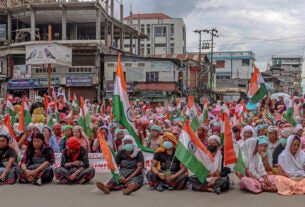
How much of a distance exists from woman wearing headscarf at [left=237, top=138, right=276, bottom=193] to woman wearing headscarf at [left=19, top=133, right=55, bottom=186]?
3.59m

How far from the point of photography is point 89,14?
143 feet

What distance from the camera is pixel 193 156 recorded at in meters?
7.52

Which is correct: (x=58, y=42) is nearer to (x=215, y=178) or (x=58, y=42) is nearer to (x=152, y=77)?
(x=152, y=77)

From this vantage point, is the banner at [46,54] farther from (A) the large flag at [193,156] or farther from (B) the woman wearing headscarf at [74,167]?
(A) the large flag at [193,156]

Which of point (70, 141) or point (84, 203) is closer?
point (84, 203)

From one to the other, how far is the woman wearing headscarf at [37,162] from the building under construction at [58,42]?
29648mm

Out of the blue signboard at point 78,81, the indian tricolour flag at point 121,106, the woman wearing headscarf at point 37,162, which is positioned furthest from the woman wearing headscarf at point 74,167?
the blue signboard at point 78,81

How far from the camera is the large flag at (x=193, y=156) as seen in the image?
295 inches

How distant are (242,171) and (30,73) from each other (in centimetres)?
3546

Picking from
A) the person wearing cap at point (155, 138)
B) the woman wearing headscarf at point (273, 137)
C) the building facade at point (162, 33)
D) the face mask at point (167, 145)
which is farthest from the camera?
the building facade at point (162, 33)

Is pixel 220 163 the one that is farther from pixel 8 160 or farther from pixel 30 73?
pixel 30 73

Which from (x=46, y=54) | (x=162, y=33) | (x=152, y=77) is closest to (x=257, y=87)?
(x=46, y=54)

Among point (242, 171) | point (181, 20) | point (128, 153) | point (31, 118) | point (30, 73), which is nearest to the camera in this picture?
point (242, 171)

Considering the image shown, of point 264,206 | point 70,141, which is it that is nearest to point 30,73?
point 70,141
